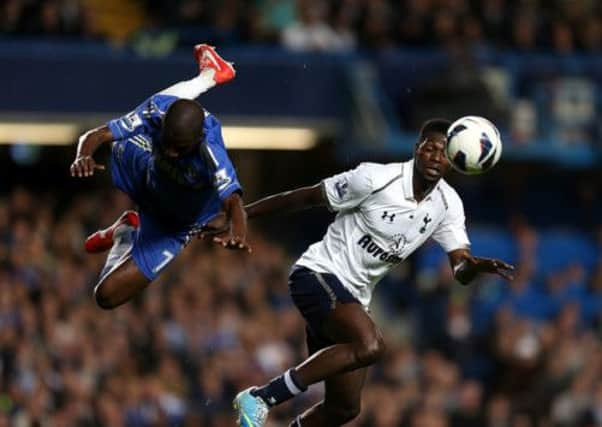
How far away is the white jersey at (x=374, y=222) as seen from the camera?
11617 mm

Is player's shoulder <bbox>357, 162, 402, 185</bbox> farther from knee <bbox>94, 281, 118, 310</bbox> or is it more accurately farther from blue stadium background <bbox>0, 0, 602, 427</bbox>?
blue stadium background <bbox>0, 0, 602, 427</bbox>

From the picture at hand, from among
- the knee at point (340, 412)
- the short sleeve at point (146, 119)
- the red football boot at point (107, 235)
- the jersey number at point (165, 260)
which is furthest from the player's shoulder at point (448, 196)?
the red football boot at point (107, 235)

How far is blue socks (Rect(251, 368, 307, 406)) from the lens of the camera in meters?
11.4

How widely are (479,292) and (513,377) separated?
1851mm

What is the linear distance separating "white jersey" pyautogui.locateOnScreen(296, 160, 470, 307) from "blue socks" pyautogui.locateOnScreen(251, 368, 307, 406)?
738 mm

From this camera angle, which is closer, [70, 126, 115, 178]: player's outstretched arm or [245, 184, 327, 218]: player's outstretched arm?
[70, 126, 115, 178]: player's outstretched arm

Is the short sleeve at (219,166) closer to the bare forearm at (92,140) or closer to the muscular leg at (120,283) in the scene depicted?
the bare forearm at (92,140)

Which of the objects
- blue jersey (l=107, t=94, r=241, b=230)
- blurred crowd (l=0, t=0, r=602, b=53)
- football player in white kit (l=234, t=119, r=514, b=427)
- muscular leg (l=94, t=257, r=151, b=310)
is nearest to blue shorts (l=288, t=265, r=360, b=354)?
football player in white kit (l=234, t=119, r=514, b=427)

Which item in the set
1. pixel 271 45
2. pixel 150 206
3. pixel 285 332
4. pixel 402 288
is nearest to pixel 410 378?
pixel 285 332

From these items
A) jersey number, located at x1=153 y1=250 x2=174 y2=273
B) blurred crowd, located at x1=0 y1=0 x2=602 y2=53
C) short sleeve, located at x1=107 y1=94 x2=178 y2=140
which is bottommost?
blurred crowd, located at x1=0 y1=0 x2=602 y2=53

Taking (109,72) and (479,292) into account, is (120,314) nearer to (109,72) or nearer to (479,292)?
(109,72)

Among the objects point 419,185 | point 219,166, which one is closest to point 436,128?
point 419,185

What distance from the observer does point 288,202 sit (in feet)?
37.9

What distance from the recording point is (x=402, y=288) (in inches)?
875
